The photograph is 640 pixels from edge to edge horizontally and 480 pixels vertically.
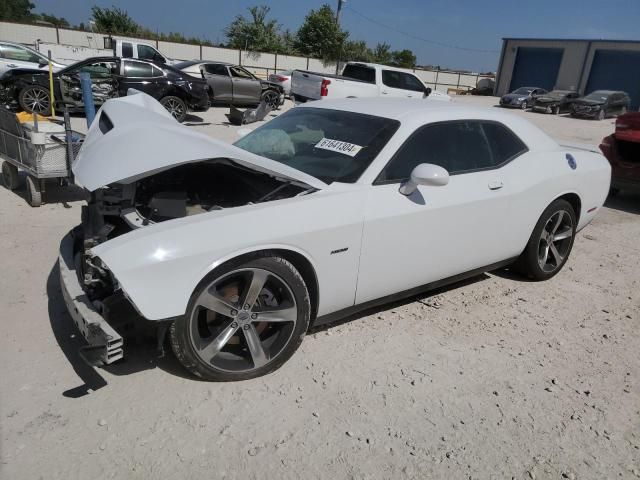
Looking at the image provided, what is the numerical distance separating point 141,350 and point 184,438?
81 cm

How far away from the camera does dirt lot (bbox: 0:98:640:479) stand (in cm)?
228

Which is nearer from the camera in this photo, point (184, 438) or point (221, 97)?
point (184, 438)

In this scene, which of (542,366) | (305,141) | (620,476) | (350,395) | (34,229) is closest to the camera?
(620,476)

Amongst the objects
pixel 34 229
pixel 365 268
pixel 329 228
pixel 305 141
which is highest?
pixel 305 141

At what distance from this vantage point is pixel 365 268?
10.0 feet

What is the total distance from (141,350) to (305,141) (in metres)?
1.81

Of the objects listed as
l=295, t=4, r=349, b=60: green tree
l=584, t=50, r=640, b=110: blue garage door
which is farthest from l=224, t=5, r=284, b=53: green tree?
l=584, t=50, r=640, b=110: blue garage door

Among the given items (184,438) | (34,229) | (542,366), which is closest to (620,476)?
(542,366)

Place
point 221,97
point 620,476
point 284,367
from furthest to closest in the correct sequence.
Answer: point 221,97, point 284,367, point 620,476

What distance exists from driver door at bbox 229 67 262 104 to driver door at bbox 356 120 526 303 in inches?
543

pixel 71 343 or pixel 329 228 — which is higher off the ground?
pixel 329 228

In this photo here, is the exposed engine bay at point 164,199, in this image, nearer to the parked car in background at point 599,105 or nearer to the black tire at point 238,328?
the black tire at point 238,328

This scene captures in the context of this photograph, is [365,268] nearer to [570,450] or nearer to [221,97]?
[570,450]

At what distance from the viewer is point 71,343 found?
3.03 m
